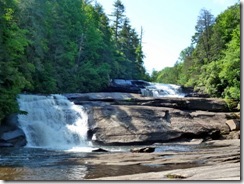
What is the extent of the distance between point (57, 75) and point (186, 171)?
548 inches

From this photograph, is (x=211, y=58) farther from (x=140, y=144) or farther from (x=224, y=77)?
(x=140, y=144)

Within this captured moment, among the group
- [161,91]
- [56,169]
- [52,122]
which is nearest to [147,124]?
[52,122]

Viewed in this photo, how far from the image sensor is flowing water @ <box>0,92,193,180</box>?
612cm

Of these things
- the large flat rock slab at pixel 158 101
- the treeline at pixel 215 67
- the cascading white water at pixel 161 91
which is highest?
the treeline at pixel 215 67

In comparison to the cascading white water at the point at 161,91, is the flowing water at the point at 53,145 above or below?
below

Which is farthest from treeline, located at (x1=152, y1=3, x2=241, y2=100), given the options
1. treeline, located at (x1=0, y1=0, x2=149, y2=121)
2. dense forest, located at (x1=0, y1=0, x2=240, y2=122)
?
treeline, located at (x1=0, y1=0, x2=149, y2=121)

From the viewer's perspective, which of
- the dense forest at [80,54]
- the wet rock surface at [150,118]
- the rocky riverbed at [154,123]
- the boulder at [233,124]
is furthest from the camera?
the boulder at [233,124]

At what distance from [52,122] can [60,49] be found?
7351 millimetres

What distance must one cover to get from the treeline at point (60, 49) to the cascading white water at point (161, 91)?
0.69 m

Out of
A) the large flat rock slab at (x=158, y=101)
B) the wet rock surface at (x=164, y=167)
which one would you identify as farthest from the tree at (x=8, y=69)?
the wet rock surface at (x=164, y=167)

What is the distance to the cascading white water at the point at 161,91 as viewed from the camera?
52.3ft

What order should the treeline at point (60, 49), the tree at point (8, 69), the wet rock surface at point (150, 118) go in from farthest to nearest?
the wet rock surface at point (150, 118) → the treeline at point (60, 49) → the tree at point (8, 69)

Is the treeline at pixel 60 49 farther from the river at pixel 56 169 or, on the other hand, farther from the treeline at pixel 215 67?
the river at pixel 56 169

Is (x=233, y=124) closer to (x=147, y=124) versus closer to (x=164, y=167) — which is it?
(x=147, y=124)
